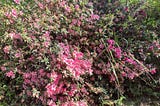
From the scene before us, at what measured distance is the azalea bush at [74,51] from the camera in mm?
2846

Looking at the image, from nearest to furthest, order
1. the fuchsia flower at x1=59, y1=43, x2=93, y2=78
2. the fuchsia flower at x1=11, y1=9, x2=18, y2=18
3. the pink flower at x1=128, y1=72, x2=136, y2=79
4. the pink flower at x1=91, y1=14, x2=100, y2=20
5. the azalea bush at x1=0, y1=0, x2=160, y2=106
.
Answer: the fuchsia flower at x1=59, y1=43, x2=93, y2=78 → the azalea bush at x1=0, y1=0, x2=160, y2=106 → the pink flower at x1=128, y1=72, x2=136, y2=79 → the fuchsia flower at x1=11, y1=9, x2=18, y2=18 → the pink flower at x1=91, y1=14, x2=100, y2=20

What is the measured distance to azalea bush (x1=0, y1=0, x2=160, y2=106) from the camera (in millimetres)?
2846

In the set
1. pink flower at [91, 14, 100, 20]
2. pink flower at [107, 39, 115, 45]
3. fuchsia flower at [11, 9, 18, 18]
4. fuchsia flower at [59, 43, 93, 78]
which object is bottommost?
fuchsia flower at [59, 43, 93, 78]

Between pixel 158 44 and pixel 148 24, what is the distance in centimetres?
37

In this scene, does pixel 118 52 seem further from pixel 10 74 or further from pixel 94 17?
pixel 10 74

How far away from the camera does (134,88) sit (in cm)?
331

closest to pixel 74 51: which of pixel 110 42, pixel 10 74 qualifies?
pixel 110 42

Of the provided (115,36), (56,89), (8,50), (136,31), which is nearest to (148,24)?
(136,31)

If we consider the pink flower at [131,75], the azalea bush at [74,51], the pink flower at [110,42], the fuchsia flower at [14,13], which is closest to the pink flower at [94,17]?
the azalea bush at [74,51]

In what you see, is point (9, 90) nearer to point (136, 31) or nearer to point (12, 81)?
point (12, 81)

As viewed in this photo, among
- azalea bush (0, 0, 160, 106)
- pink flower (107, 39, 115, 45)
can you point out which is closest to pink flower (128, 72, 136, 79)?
azalea bush (0, 0, 160, 106)

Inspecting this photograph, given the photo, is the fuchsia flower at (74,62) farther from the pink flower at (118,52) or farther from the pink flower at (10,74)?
the pink flower at (10,74)

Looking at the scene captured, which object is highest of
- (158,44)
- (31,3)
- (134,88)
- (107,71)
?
(31,3)

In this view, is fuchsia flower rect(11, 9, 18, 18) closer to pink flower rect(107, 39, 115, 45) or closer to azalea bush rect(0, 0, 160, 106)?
azalea bush rect(0, 0, 160, 106)
